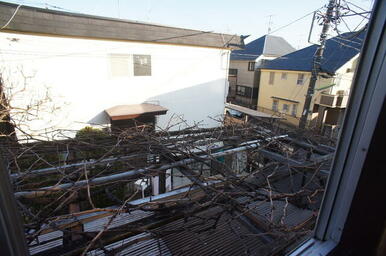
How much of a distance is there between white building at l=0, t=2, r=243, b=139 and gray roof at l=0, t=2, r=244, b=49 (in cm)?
2

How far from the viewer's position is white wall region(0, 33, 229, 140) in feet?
16.3

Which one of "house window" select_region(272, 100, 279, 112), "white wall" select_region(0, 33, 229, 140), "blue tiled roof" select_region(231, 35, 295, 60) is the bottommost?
"house window" select_region(272, 100, 279, 112)

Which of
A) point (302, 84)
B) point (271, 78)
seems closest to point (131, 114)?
point (302, 84)

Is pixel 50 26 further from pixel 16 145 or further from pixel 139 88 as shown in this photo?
pixel 16 145

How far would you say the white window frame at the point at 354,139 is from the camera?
0.49m

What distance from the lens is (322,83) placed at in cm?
1034

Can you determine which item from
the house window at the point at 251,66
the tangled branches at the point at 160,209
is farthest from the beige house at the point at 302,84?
the tangled branches at the point at 160,209

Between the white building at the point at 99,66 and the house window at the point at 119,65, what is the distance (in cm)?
3

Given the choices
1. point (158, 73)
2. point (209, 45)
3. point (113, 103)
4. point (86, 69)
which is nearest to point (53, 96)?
point (86, 69)

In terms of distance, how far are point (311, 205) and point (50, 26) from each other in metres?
6.70

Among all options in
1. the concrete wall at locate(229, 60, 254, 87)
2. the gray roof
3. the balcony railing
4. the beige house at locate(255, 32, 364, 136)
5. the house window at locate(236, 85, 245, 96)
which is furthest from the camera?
the house window at locate(236, 85, 245, 96)

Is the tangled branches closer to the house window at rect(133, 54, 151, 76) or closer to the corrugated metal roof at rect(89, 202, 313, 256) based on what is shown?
the corrugated metal roof at rect(89, 202, 313, 256)

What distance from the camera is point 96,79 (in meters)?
5.97

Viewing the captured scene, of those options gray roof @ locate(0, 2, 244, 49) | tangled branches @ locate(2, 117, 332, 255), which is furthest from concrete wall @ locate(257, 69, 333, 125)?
tangled branches @ locate(2, 117, 332, 255)
